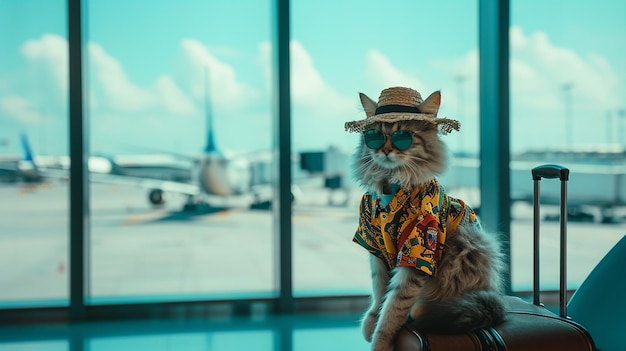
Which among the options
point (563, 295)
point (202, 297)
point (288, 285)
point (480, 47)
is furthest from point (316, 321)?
point (480, 47)

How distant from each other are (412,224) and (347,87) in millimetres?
1942

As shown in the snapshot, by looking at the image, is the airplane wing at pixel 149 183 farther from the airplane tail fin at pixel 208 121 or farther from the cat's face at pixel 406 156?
the cat's face at pixel 406 156

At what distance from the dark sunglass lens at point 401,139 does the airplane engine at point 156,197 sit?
2.17 metres

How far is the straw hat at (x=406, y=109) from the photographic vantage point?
190 centimetres

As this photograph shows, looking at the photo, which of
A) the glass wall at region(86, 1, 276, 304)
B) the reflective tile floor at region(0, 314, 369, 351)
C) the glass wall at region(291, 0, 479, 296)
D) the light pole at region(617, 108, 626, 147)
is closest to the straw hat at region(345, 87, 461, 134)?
the reflective tile floor at region(0, 314, 369, 351)

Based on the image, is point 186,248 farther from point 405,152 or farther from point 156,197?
point 405,152

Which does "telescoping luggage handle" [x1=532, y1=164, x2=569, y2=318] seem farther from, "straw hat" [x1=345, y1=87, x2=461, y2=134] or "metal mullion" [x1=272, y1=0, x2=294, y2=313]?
"metal mullion" [x1=272, y1=0, x2=294, y2=313]

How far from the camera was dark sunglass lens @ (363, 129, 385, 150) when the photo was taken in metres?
1.89

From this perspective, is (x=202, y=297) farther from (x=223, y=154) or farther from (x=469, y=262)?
(x=469, y=262)

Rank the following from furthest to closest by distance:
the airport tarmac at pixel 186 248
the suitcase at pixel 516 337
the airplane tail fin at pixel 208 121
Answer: the airplane tail fin at pixel 208 121 < the airport tarmac at pixel 186 248 < the suitcase at pixel 516 337

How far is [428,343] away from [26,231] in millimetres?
2754

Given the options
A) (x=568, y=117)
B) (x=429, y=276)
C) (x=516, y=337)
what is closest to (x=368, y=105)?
(x=429, y=276)

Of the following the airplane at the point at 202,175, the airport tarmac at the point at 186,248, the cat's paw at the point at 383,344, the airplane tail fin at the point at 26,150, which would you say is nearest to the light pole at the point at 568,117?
the airport tarmac at the point at 186,248

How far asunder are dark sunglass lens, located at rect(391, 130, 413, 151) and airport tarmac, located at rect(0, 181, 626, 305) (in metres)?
1.80
